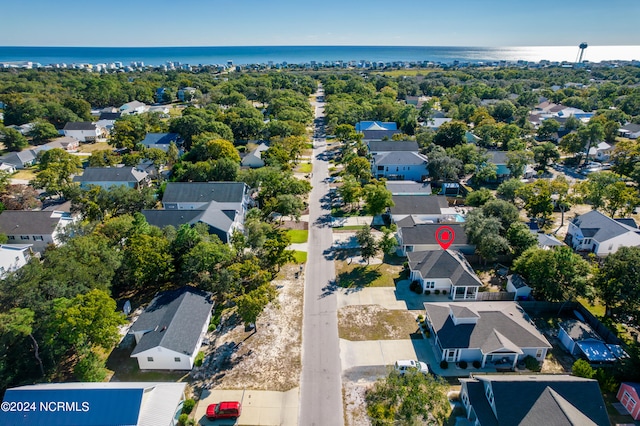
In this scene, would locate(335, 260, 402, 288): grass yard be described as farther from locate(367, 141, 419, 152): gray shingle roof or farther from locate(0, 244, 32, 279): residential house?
locate(367, 141, 419, 152): gray shingle roof

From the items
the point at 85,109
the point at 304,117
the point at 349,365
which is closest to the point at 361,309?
the point at 349,365

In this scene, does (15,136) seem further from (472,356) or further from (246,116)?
(472,356)

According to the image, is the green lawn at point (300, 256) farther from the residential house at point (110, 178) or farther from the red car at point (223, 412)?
the residential house at point (110, 178)

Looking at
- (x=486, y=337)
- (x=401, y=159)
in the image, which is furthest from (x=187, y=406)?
(x=401, y=159)

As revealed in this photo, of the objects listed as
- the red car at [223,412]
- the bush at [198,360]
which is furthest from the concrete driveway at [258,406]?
the bush at [198,360]

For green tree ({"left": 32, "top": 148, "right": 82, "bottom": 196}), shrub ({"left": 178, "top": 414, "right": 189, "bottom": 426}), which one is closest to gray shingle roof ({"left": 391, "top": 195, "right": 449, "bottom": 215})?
shrub ({"left": 178, "top": 414, "right": 189, "bottom": 426})

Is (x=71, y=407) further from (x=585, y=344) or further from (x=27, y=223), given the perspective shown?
(x=585, y=344)
